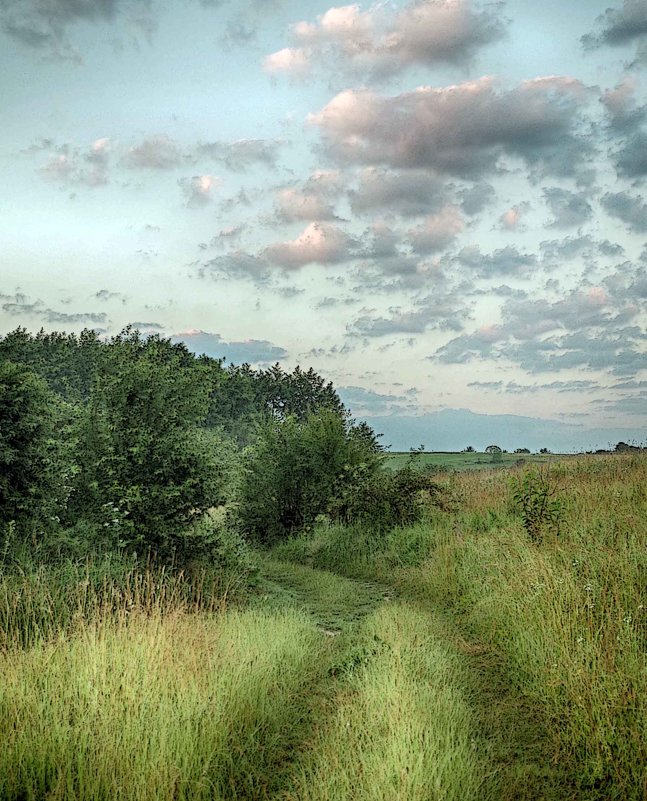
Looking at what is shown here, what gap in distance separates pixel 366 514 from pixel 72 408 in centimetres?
1021

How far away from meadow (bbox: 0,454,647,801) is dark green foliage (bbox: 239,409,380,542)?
13.4 metres

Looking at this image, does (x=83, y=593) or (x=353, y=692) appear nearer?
(x=353, y=692)

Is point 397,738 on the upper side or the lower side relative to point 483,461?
lower

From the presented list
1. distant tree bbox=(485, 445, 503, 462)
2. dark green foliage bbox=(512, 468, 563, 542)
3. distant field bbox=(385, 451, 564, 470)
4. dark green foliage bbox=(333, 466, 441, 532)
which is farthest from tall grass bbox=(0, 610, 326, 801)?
distant tree bbox=(485, 445, 503, 462)

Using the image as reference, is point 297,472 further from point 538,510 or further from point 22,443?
point 22,443

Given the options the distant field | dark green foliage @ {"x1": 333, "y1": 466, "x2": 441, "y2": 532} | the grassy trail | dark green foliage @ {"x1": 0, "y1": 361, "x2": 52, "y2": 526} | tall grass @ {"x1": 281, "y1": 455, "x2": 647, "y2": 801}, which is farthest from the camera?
the distant field

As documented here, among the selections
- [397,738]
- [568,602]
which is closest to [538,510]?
[568,602]

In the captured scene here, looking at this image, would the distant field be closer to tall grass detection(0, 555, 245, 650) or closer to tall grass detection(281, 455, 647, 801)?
tall grass detection(281, 455, 647, 801)

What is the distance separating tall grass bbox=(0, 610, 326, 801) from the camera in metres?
4.98

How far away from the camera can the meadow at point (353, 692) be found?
5074 millimetres

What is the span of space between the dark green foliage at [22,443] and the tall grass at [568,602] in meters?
7.95

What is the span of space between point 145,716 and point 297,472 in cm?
2003

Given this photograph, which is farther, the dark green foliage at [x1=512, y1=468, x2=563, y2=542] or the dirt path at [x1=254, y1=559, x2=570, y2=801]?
the dark green foliage at [x1=512, y1=468, x2=563, y2=542]

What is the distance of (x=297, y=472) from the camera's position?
25750 mm
